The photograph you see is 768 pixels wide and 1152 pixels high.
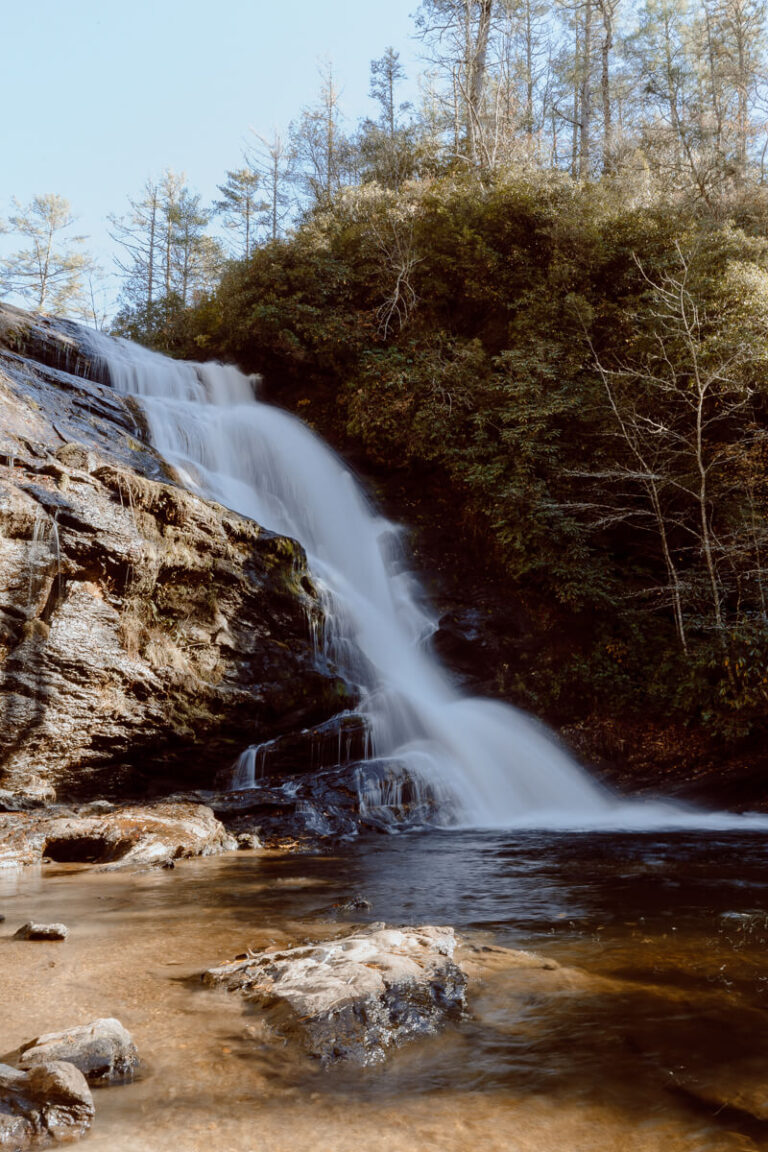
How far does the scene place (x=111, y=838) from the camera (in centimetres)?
670

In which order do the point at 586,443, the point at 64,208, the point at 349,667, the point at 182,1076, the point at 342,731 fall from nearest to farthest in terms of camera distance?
1. the point at 182,1076
2. the point at 342,731
3. the point at 349,667
4. the point at 586,443
5. the point at 64,208

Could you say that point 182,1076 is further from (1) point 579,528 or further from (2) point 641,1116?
(1) point 579,528

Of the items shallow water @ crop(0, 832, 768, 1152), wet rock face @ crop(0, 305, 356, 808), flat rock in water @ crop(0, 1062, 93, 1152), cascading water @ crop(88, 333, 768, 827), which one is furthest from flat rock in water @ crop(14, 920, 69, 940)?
cascading water @ crop(88, 333, 768, 827)

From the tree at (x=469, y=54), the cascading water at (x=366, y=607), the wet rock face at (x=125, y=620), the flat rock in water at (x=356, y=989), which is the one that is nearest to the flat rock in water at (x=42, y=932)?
the flat rock in water at (x=356, y=989)

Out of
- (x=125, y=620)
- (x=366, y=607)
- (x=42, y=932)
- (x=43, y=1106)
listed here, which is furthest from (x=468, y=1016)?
(x=366, y=607)

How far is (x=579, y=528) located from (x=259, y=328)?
8.97 metres

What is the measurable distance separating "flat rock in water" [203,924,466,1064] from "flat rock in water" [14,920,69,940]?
127 centimetres

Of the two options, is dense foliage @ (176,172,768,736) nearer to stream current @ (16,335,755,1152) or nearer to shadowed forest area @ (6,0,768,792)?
shadowed forest area @ (6,0,768,792)

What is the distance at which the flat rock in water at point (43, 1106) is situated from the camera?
82.0 inches

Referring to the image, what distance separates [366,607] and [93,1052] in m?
9.31

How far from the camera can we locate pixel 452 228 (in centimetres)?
1588

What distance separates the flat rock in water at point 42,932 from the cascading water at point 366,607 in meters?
4.67

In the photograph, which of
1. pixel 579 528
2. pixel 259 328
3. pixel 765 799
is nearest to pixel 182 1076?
pixel 765 799

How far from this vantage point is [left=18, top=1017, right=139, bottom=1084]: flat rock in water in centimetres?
247
